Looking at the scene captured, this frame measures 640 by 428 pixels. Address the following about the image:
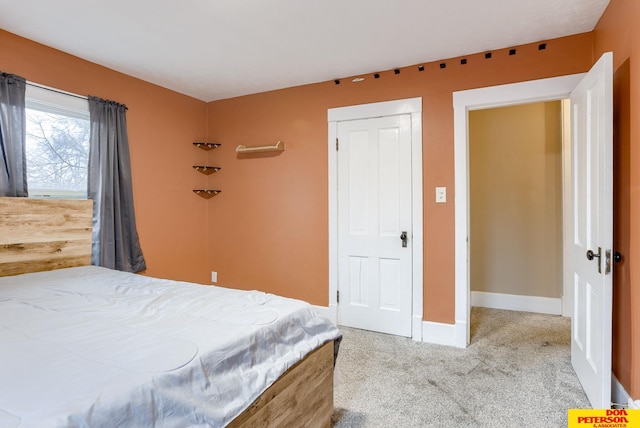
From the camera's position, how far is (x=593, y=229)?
194 cm

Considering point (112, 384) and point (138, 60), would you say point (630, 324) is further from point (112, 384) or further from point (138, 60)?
point (138, 60)

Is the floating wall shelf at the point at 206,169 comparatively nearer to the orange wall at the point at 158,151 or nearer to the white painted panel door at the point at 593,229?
the orange wall at the point at 158,151

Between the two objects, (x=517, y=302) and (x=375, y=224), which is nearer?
(x=375, y=224)

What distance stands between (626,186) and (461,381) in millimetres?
1540

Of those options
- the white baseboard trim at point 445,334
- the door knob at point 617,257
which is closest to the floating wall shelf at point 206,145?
the white baseboard trim at point 445,334

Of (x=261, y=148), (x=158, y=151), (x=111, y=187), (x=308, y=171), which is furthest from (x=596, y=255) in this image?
(x=158, y=151)

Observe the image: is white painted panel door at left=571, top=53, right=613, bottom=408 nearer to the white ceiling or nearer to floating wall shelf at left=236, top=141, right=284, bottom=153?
the white ceiling

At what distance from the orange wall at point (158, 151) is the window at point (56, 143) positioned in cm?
13

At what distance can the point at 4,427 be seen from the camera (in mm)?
704

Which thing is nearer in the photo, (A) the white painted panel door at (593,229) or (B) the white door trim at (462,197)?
Result: (A) the white painted panel door at (593,229)

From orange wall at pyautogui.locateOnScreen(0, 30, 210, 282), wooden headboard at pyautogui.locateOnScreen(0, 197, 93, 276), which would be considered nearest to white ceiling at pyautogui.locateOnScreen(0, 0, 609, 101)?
orange wall at pyautogui.locateOnScreen(0, 30, 210, 282)

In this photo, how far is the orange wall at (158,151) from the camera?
278 centimetres

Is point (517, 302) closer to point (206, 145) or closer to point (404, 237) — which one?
point (404, 237)

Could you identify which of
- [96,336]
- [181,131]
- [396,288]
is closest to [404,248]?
[396,288]
